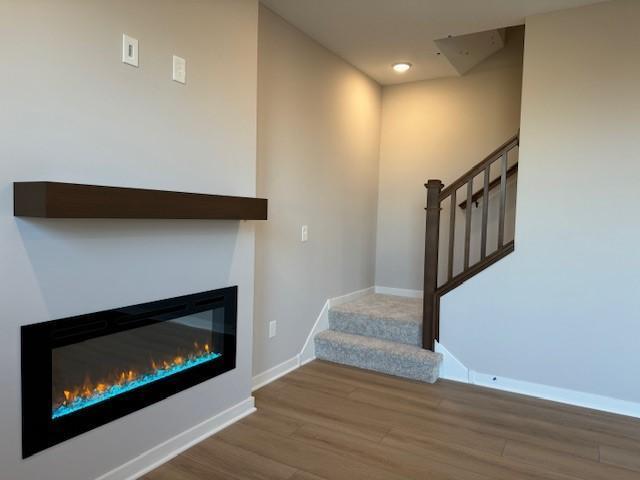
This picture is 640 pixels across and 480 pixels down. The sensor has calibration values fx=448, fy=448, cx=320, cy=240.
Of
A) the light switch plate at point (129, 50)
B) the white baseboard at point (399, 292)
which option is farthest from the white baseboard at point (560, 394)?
the light switch plate at point (129, 50)

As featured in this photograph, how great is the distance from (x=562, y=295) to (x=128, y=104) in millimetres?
2828

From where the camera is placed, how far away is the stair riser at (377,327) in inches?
140

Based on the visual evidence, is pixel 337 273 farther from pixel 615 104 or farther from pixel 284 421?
pixel 615 104

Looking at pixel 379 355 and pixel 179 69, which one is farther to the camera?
pixel 379 355

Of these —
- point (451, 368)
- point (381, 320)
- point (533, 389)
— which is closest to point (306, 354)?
point (381, 320)

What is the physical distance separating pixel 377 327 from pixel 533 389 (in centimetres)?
122

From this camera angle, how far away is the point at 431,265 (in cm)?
342

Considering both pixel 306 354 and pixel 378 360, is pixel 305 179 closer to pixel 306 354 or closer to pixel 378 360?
pixel 306 354

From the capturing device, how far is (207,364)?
245 cm

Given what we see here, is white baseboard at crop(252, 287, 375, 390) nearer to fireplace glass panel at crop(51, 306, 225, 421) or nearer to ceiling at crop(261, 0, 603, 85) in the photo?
fireplace glass panel at crop(51, 306, 225, 421)

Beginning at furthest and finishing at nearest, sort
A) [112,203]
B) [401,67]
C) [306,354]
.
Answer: [401,67] < [306,354] < [112,203]

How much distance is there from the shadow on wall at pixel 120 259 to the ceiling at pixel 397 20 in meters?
1.60

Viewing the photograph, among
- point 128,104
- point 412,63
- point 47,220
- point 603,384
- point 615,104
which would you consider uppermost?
point 412,63

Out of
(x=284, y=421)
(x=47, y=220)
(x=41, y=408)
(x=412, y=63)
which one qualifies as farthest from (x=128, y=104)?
(x=412, y=63)
